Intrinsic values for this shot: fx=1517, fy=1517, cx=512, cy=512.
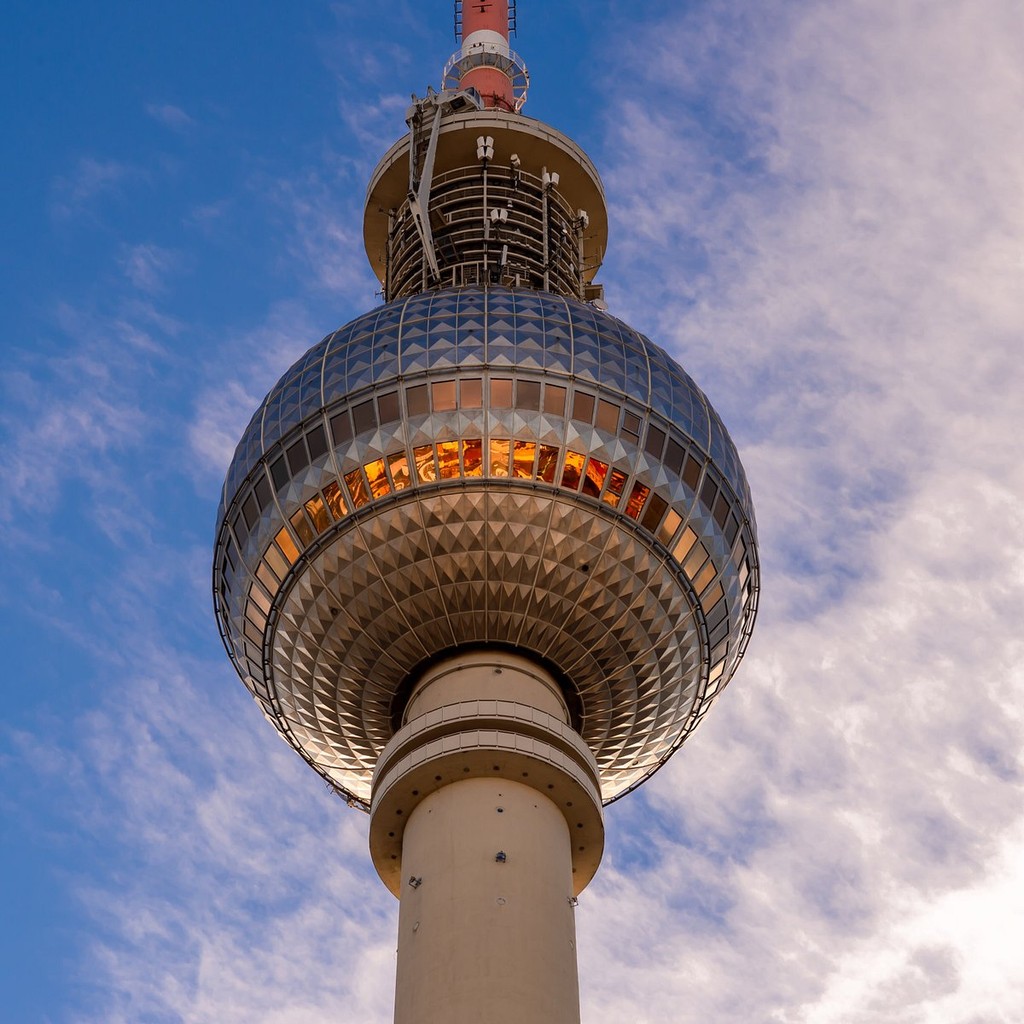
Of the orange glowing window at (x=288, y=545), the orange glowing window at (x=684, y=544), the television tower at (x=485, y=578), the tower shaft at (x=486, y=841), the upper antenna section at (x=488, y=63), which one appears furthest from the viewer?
the upper antenna section at (x=488, y=63)

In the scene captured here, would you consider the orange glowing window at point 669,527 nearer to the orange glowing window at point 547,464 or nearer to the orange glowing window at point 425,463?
the orange glowing window at point 547,464

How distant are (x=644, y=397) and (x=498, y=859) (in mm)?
14079

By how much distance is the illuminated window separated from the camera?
134 feet

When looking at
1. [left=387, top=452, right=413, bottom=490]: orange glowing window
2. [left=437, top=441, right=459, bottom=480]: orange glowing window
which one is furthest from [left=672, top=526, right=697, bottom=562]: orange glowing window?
[left=387, top=452, right=413, bottom=490]: orange glowing window

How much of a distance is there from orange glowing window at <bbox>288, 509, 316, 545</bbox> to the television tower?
5 centimetres

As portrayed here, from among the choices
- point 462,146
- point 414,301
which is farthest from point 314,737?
point 462,146

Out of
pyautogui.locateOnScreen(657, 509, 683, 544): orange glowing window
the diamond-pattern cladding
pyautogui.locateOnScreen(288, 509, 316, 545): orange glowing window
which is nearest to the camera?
the diamond-pattern cladding

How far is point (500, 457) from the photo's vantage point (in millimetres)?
40812

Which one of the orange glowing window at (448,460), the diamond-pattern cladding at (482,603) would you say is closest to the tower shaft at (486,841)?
the diamond-pattern cladding at (482,603)

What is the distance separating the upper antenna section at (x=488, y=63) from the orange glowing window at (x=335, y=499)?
30867 millimetres

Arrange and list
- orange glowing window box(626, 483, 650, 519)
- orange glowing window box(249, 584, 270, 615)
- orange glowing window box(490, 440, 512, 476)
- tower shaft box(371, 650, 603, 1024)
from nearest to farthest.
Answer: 1. tower shaft box(371, 650, 603, 1024)
2. orange glowing window box(490, 440, 512, 476)
3. orange glowing window box(626, 483, 650, 519)
4. orange glowing window box(249, 584, 270, 615)

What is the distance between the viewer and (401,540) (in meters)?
40.6

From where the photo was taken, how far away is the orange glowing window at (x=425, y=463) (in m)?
40.8

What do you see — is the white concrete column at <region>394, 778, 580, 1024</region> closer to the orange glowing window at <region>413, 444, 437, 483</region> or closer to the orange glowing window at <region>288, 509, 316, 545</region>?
the orange glowing window at <region>288, 509, 316, 545</region>
